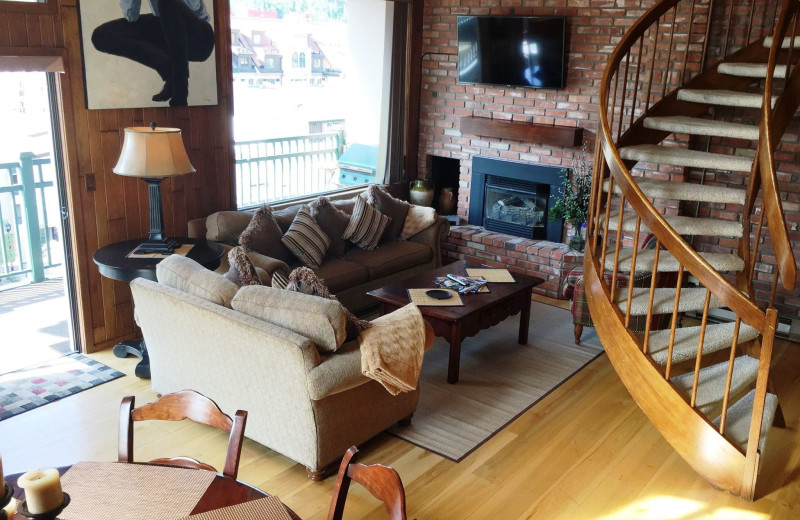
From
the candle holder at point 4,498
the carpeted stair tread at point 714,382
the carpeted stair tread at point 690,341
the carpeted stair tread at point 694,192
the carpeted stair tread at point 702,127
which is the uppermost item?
the carpeted stair tread at point 702,127

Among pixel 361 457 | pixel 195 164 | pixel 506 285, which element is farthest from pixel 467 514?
pixel 195 164

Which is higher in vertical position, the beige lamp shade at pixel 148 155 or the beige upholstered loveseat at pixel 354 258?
the beige lamp shade at pixel 148 155

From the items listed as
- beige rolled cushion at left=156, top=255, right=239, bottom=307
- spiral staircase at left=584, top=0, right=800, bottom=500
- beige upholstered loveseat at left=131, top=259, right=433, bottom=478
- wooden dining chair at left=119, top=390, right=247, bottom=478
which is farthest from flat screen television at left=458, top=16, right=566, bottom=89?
wooden dining chair at left=119, top=390, right=247, bottom=478

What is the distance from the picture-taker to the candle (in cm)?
151

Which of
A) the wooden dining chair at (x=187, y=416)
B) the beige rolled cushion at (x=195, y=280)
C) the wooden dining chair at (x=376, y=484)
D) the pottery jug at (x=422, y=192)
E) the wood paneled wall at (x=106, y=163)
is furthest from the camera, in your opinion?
the pottery jug at (x=422, y=192)

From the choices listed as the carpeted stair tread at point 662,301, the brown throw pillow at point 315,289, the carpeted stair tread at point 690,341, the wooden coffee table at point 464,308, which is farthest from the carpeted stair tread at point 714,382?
the brown throw pillow at point 315,289

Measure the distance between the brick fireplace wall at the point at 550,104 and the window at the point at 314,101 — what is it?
500 millimetres

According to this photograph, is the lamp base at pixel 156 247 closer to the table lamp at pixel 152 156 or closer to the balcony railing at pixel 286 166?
the table lamp at pixel 152 156

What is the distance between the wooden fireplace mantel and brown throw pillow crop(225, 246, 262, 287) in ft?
10.9

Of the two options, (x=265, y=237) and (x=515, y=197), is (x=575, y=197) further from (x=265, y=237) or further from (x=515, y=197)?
(x=265, y=237)

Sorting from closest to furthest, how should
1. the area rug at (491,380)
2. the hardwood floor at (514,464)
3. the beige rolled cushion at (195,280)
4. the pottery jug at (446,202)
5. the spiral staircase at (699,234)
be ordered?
1. the hardwood floor at (514,464)
2. the spiral staircase at (699,234)
3. the beige rolled cushion at (195,280)
4. the area rug at (491,380)
5. the pottery jug at (446,202)

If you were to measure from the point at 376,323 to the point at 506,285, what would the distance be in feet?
5.23

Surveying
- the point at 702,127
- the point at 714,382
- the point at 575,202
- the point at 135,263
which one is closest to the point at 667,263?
the point at 714,382

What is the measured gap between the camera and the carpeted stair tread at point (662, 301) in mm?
3865
